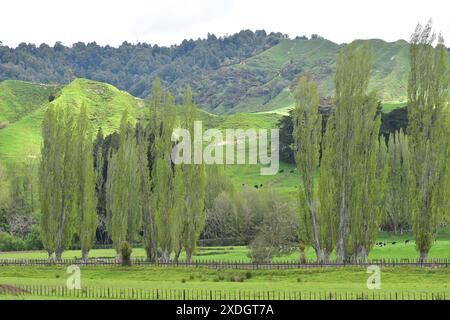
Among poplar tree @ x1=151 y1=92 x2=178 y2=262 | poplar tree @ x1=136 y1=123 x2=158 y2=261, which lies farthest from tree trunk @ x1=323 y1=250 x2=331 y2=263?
poplar tree @ x1=136 y1=123 x2=158 y2=261

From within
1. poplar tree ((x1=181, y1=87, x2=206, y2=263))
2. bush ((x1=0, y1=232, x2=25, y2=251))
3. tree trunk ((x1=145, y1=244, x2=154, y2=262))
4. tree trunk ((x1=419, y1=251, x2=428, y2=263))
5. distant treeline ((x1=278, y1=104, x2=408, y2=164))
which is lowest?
bush ((x1=0, y1=232, x2=25, y2=251))

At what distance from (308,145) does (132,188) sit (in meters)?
22.4

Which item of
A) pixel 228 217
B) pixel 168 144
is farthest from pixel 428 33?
pixel 228 217

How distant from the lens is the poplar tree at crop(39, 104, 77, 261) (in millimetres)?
71562

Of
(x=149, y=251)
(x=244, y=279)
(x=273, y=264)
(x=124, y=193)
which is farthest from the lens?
(x=124, y=193)

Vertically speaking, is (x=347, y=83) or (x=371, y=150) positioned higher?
(x=347, y=83)

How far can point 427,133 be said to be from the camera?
6166 cm

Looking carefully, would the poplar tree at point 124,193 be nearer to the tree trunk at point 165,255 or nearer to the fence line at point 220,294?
the tree trunk at point 165,255

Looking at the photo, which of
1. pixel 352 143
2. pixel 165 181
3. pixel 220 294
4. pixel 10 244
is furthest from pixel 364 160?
pixel 10 244

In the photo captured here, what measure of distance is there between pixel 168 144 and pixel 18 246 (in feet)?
136

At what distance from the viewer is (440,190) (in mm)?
60500

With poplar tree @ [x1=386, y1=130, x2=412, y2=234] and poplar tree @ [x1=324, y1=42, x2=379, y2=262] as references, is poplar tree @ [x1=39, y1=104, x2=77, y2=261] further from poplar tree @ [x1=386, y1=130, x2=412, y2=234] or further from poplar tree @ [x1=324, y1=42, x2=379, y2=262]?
poplar tree @ [x1=386, y1=130, x2=412, y2=234]

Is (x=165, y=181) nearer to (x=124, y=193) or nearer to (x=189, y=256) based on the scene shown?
(x=189, y=256)
